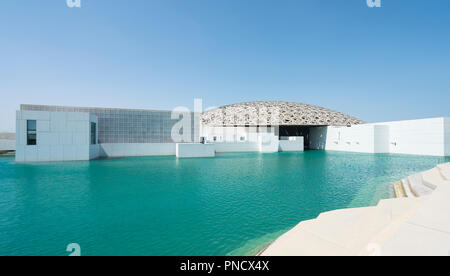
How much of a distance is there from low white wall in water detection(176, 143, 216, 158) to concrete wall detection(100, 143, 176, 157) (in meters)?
2.69

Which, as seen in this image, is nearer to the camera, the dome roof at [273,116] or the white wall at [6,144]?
the white wall at [6,144]

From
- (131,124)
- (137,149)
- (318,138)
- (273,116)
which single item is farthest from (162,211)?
(318,138)

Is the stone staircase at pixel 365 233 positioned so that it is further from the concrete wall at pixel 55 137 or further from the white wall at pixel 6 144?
the white wall at pixel 6 144

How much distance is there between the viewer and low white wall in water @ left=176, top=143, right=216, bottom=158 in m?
22.3

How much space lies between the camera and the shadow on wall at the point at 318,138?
37.3 metres

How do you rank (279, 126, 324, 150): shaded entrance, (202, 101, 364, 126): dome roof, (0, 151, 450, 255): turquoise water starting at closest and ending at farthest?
(0, 151, 450, 255): turquoise water, (202, 101, 364, 126): dome roof, (279, 126, 324, 150): shaded entrance

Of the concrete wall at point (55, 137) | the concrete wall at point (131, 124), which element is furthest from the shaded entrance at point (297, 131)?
the concrete wall at point (55, 137)


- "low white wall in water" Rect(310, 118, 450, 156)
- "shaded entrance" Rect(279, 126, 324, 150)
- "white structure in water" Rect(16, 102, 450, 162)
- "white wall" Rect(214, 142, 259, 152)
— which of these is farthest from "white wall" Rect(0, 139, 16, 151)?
"low white wall in water" Rect(310, 118, 450, 156)

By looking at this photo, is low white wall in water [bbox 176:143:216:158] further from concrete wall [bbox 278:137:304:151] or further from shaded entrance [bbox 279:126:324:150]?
shaded entrance [bbox 279:126:324:150]

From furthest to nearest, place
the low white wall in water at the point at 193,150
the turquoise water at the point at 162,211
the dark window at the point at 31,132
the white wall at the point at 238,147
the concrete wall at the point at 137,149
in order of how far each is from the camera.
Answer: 1. the white wall at the point at 238,147
2. the concrete wall at the point at 137,149
3. the low white wall in water at the point at 193,150
4. the dark window at the point at 31,132
5. the turquoise water at the point at 162,211

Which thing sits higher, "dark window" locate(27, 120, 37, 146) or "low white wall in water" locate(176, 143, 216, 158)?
"dark window" locate(27, 120, 37, 146)

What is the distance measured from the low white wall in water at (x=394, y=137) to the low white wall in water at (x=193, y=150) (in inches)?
896
